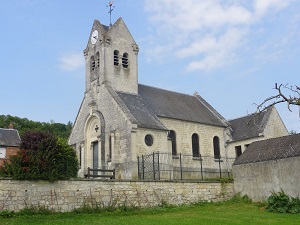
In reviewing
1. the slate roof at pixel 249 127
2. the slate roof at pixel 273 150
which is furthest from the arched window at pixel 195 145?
the slate roof at pixel 273 150

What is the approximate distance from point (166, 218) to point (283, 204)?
6.56m

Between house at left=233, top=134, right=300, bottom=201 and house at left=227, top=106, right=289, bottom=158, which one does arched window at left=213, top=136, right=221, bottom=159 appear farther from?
house at left=233, top=134, right=300, bottom=201

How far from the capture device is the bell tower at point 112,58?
30953 mm

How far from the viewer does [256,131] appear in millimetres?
32719

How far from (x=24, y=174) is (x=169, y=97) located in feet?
65.6

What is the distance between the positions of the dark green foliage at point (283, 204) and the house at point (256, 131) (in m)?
13.1

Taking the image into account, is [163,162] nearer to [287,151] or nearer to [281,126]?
[287,151]

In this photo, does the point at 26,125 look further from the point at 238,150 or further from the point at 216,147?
the point at 238,150

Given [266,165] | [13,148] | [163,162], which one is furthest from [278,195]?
[13,148]

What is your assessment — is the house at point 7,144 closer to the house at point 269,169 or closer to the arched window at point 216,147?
the arched window at point 216,147

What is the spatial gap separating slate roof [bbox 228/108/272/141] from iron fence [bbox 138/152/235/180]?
2.51 m

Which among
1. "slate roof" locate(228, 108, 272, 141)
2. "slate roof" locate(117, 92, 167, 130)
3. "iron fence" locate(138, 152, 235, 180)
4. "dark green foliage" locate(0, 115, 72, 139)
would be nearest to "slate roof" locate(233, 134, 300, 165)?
"iron fence" locate(138, 152, 235, 180)

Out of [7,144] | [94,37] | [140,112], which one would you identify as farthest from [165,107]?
[7,144]

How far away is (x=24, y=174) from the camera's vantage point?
16891mm
